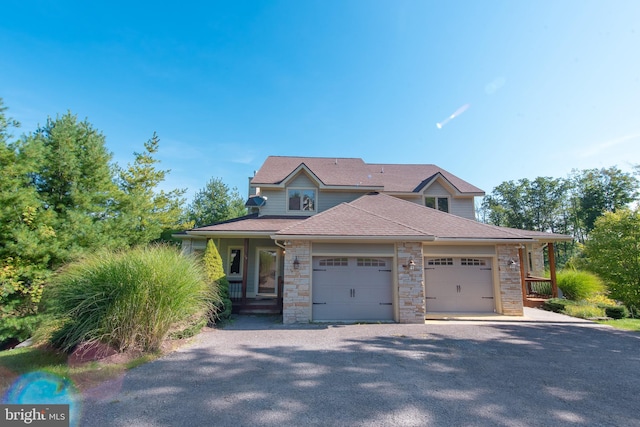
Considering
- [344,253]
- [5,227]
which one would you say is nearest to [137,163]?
[5,227]

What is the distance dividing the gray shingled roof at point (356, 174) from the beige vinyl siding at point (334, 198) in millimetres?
483

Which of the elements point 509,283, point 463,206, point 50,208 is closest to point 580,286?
point 509,283

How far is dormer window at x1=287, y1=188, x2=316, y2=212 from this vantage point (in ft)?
46.6

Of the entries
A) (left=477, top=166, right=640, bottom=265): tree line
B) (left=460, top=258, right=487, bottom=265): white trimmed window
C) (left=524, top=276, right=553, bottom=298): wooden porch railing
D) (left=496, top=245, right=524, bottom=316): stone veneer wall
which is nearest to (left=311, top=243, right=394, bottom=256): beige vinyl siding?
(left=460, top=258, right=487, bottom=265): white trimmed window

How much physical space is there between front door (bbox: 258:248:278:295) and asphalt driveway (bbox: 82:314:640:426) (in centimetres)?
599

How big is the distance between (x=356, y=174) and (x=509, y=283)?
898cm

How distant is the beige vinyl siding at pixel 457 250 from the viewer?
34.7 feet

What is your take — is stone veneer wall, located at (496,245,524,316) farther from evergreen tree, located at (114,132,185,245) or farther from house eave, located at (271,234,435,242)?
evergreen tree, located at (114,132,185,245)

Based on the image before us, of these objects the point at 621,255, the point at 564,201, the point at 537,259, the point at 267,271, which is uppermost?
the point at 564,201

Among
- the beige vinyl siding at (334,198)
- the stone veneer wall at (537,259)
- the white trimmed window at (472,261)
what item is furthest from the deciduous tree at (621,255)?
the beige vinyl siding at (334,198)

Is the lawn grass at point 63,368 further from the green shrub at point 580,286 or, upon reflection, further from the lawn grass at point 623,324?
the green shrub at point 580,286

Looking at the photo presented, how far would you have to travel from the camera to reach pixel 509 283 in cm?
1037

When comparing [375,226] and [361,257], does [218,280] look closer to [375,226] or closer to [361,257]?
[361,257]

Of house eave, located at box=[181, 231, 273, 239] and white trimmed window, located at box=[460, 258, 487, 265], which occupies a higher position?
house eave, located at box=[181, 231, 273, 239]
